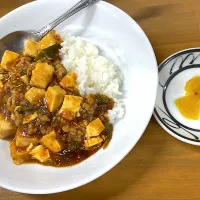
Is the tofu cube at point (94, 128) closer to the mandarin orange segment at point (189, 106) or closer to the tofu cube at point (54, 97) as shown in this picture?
the tofu cube at point (54, 97)

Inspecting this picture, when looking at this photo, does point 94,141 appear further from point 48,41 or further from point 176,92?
point 48,41

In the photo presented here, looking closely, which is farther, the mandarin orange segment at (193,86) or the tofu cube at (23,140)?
the mandarin orange segment at (193,86)

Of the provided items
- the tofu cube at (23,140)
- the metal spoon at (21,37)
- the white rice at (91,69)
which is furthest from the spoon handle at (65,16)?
the tofu cube at (23,140)

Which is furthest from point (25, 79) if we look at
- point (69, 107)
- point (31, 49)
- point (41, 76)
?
point (69, 107)

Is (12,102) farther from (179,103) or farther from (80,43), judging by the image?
(179,103)

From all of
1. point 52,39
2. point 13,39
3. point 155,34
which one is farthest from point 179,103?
point 13,39

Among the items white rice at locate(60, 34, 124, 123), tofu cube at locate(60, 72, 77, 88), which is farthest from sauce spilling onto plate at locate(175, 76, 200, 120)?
tofu cube at locate(60, 72, 77, 88)
